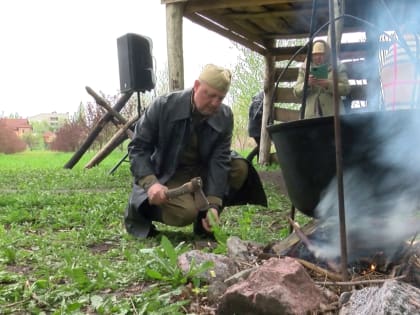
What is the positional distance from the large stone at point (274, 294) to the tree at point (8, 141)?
61.8 ft

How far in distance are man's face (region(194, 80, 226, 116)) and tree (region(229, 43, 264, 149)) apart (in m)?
16.5

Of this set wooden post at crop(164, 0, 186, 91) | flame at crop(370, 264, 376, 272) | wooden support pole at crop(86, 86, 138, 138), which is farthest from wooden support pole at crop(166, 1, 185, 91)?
wooden support pole at crop(86, 86, 138, 138)

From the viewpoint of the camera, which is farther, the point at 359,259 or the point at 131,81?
the point at 131,81

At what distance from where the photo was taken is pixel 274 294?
5.17 feet

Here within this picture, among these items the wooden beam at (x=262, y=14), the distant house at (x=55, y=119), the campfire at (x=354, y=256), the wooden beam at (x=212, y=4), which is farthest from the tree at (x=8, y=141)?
the campfire at (x=354, y=256)

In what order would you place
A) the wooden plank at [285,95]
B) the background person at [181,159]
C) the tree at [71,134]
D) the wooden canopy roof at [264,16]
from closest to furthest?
the background person at [181,159] < the wooden canopy roof at [264,16] < the wooden plank at [285,95] < the tree at [71,134]

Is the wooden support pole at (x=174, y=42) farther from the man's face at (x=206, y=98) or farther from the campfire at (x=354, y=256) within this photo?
the campfire at (x=354, y=256)

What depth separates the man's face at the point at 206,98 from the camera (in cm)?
275

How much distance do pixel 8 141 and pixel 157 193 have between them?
17840 millimetres

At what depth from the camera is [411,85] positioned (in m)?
2.10

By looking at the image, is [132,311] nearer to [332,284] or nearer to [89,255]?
[332,284]

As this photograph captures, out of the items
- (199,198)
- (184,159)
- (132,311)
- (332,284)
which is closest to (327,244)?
(332,284)

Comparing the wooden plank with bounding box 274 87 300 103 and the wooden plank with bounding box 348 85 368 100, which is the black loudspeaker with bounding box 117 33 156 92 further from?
the wooden plank with bounding box 348 85 368 100

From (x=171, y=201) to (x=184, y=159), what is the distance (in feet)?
0.97
